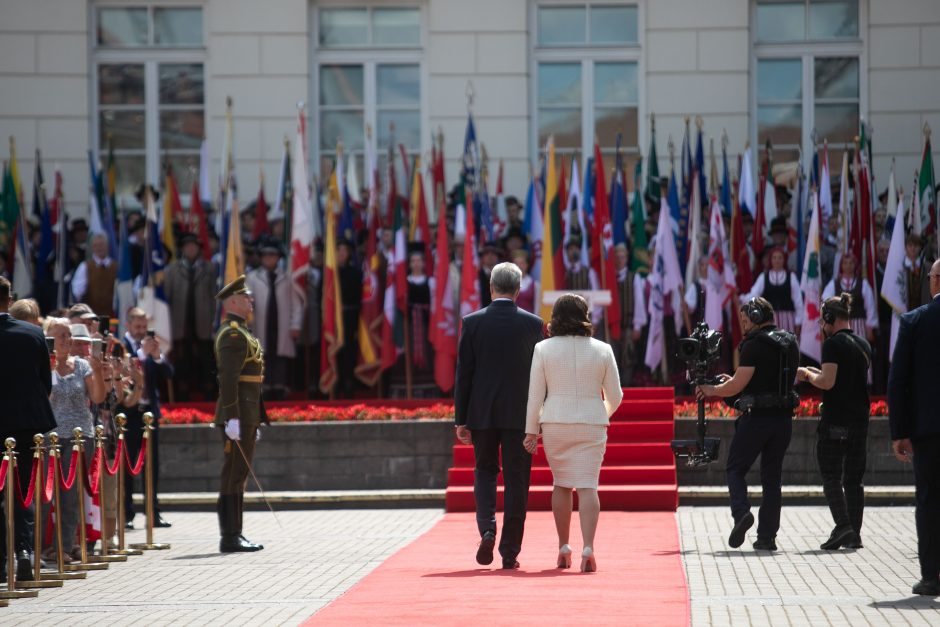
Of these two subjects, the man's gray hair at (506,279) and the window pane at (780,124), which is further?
the window pane at (780,124)

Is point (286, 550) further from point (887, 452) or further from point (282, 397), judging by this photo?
point (282, 397)

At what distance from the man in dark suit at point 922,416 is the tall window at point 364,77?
605 inches

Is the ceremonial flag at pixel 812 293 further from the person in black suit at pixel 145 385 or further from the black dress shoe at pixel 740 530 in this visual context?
the person in black suit at pixel 145 385

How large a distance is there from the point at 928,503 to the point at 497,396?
2884 mm

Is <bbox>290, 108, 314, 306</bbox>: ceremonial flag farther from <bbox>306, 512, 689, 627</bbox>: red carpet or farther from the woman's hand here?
the woman's hand

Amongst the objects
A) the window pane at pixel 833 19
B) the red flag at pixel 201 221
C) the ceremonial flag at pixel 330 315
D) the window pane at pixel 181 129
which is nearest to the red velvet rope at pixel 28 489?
the ceremonial flag at pixel 330 315

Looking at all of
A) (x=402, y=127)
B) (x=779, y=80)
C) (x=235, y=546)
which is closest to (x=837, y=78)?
(x=779, y=80)

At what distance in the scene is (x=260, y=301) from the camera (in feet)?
66.5

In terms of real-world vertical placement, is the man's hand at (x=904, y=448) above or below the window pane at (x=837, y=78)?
below

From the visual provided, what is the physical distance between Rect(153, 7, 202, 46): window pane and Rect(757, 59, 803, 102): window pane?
27.7 ft

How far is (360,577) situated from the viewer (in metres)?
10.5

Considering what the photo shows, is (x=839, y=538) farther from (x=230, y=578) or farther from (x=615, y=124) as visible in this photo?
(x=615, y=124)

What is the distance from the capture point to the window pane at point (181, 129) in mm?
24422

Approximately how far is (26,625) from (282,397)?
11883 millimetres
